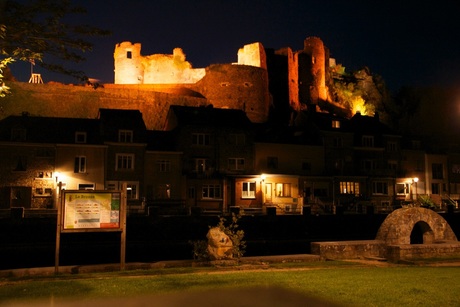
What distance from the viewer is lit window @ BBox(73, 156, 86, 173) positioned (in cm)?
4586

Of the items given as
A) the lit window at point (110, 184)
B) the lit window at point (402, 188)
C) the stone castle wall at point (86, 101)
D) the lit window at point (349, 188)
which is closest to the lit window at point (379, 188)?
the lit window at point (402, 188)

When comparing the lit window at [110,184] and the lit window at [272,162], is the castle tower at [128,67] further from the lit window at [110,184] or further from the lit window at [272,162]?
the lit window at [110,184]

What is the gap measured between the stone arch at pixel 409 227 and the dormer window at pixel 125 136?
3134cm

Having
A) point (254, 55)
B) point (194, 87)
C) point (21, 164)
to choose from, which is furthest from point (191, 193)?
point (254, 55)

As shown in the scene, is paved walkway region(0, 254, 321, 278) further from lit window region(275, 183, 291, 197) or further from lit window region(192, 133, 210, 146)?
lit window region(192, 133, 210, 146)

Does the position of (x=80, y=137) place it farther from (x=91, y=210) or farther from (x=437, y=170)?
(x=437, y=170)

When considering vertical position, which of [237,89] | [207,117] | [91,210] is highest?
[237,89]

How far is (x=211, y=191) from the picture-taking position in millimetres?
49625

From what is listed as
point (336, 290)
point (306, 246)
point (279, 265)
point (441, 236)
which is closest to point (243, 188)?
point (306, 246)

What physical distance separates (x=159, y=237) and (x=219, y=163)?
707 inches

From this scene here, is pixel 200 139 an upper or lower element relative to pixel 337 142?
lower

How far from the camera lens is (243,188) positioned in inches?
1982

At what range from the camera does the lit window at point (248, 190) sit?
50281 millimetres

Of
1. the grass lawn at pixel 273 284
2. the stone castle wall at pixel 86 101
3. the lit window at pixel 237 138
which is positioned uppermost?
the stone castle wall at pixel 86 101
